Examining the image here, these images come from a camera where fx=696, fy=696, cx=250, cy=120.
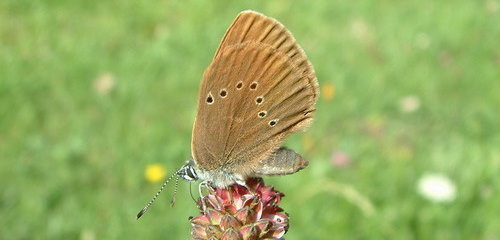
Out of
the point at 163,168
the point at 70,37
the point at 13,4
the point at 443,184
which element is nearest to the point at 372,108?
the point at 443,184

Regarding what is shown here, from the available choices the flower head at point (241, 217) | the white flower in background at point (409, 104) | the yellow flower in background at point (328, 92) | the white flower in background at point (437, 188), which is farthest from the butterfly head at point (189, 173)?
the white flower in background at point (409, 104)

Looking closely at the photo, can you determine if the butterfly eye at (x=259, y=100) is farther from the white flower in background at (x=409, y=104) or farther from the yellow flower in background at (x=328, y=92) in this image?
the white flower in background at (x=409, y=104)

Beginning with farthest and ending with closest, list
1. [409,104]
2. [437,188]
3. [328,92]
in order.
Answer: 1. [409,104]
2. [328,92]
3. [437,188]

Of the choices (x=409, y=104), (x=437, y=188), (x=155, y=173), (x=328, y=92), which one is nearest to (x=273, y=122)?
(x=155, y=173)

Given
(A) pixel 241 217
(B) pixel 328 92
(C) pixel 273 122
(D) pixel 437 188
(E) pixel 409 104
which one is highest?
(B) pixel 328 92

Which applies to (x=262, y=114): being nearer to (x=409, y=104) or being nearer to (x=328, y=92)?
(x=328, y=92)

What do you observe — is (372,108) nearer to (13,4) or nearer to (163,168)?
(163,168)

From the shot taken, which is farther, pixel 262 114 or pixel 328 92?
pixel 328 92

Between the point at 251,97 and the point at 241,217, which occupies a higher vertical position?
the point at 251,97
